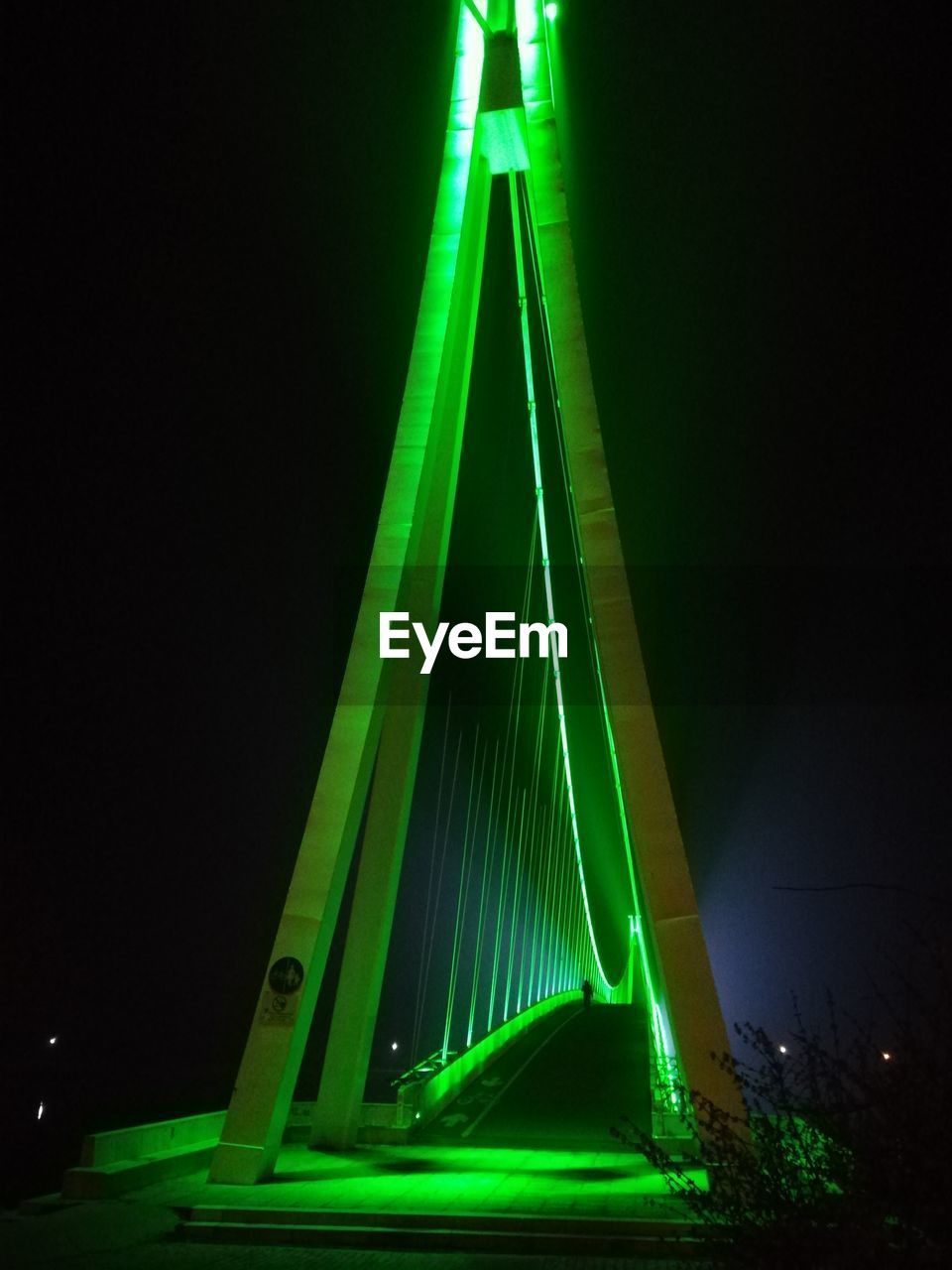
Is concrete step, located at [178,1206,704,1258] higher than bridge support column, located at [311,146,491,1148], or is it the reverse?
bridge support column, located at [311,146,491,1148]

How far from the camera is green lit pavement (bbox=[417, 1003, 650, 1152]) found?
12.3m

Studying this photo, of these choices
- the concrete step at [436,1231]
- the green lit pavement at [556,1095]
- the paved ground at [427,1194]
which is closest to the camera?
the paved ground at [427,1194]

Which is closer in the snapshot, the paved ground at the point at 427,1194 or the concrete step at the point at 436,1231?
the paved ground at the point at 427,1194

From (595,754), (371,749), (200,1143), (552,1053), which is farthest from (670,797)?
(595,754)

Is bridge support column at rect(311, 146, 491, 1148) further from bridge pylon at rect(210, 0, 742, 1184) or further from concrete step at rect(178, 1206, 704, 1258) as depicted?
concrete step at rect(178, 1206, 704, 1258)

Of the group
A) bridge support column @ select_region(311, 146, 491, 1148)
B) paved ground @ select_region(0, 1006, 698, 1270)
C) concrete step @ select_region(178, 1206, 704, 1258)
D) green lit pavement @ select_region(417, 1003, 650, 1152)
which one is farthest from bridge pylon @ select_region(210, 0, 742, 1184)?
green lit pavement @ select_region(417, 1003, 650, 1152)

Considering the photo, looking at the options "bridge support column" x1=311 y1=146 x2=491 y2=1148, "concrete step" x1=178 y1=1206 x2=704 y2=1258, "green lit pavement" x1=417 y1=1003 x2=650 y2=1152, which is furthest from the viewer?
"green lit pavement" x1=417 y1=1003 x2=650 y2=1152

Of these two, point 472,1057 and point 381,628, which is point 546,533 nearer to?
point 472,1057

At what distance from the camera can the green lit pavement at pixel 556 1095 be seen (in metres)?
12.3

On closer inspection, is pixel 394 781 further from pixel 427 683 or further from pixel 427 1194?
pixel 427 1194

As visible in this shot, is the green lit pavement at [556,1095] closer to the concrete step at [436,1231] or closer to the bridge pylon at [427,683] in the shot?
the concrete step at [436,1231]

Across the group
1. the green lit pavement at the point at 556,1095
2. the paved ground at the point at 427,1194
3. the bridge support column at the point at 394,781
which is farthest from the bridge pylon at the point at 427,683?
the green lit pavement at the point at 556,1095

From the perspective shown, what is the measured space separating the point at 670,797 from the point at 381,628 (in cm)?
275

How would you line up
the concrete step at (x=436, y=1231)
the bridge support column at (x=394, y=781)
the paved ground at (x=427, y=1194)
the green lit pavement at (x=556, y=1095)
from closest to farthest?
the paved ground at (x=427, y=1194) → the concrete step at (x=436, y=1231) → the bridge support column at (x=394, y=781) → the green lit pavement at (x=556, y=1095)
